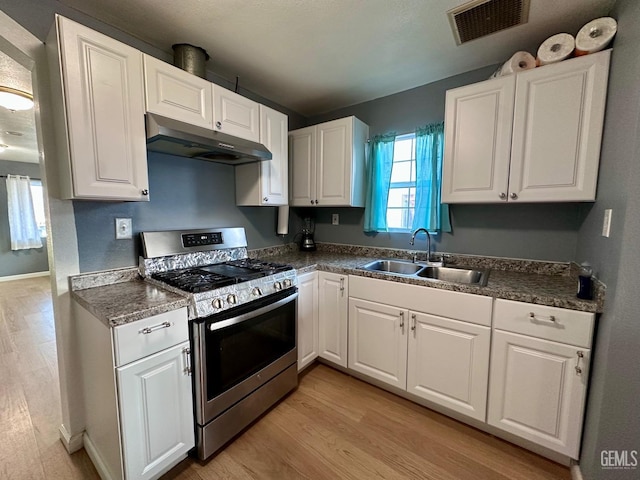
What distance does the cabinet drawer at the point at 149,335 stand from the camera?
1076 millimetres

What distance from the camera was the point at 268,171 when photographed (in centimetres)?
218

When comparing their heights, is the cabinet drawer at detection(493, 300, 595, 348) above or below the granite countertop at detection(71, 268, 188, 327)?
below

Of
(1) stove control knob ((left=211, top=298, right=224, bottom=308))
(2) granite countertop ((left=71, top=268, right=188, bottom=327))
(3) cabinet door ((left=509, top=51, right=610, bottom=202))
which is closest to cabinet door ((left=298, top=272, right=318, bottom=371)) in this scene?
(1) stove control knob ((left=211, top=298, right=224, bottom=308))

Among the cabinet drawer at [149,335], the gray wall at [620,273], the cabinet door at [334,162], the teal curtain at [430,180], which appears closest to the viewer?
the gray wall at [620,273]

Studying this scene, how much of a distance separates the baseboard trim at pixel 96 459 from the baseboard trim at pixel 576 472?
7.35 ft

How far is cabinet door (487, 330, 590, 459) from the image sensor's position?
129 cm

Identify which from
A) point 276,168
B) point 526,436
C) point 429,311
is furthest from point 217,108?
point 526,436

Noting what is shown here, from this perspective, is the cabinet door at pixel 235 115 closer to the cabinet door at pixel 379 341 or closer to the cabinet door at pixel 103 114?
the cabinet door at pixel 103 114

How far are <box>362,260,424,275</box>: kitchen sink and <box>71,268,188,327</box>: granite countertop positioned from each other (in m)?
1.40

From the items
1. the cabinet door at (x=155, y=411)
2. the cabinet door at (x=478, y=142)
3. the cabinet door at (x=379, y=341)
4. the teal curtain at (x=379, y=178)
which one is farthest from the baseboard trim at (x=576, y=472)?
the cabinet door at (x=155, y=411)

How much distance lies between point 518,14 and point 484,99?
1.36 feet

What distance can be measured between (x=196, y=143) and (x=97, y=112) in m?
0.44

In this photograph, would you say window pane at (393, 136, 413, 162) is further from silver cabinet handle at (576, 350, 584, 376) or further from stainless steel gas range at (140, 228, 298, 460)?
silver cabinet handle at (576, 350, 584, 376)

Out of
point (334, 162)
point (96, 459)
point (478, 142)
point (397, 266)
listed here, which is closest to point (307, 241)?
point (334, 162)
